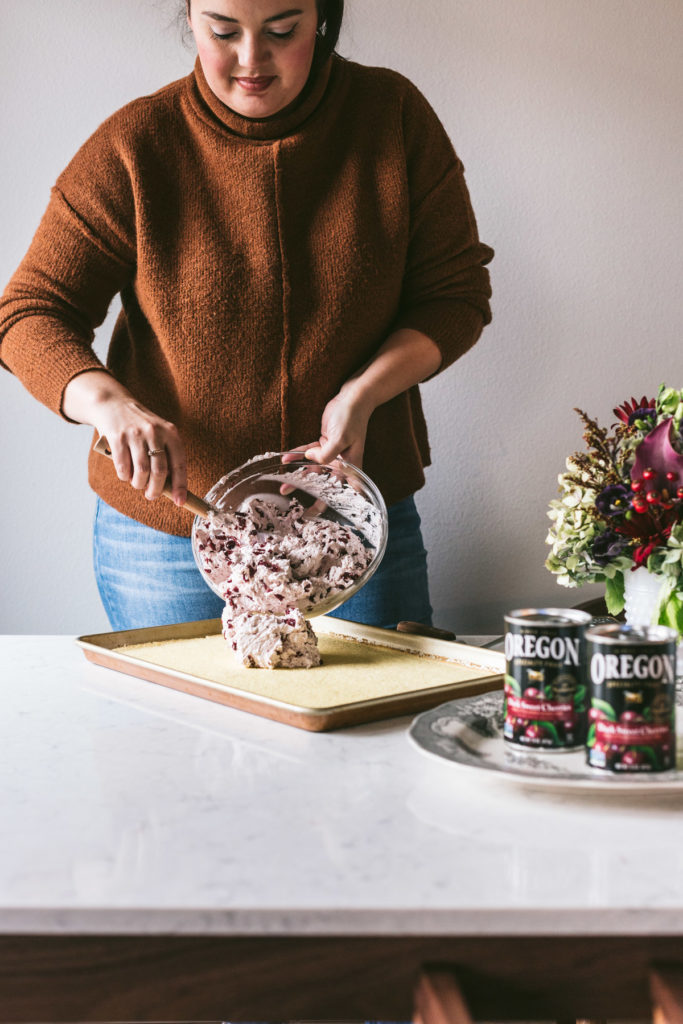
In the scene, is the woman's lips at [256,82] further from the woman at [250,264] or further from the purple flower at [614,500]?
the purple flower at [614,500]

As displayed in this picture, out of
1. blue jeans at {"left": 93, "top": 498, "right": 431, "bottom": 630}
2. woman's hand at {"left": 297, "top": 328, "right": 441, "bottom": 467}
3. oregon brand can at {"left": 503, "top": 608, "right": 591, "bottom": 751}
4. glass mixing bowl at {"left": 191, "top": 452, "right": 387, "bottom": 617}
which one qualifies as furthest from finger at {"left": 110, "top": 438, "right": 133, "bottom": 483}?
oregon brand can at {"left": 503, "top": 608, "right": 591, "bottom": 751}

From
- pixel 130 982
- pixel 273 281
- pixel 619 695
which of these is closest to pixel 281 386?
pixel 273 281

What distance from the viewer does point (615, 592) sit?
46.2 inches

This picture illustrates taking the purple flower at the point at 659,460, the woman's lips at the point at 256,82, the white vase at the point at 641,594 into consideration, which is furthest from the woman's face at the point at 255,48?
the white vase at the point at 641,594

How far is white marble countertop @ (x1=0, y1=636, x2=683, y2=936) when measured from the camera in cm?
56

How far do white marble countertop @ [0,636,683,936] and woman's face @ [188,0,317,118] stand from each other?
3.07 feet

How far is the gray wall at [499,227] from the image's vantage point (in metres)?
2.00

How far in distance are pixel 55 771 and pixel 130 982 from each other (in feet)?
0.82

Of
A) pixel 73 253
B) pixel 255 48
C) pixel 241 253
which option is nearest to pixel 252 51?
pixel 255 48

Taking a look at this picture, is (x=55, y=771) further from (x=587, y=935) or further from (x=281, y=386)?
(x=281, y=386)

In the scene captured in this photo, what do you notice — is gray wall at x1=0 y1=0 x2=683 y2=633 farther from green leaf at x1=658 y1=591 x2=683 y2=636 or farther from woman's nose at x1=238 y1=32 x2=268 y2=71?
green leaf at x1=658 y1=591 x2=683 y2=636

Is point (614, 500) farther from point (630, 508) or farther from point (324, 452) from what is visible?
point (324, 452)

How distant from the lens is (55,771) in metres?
0.79

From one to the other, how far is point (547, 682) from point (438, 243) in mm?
965
